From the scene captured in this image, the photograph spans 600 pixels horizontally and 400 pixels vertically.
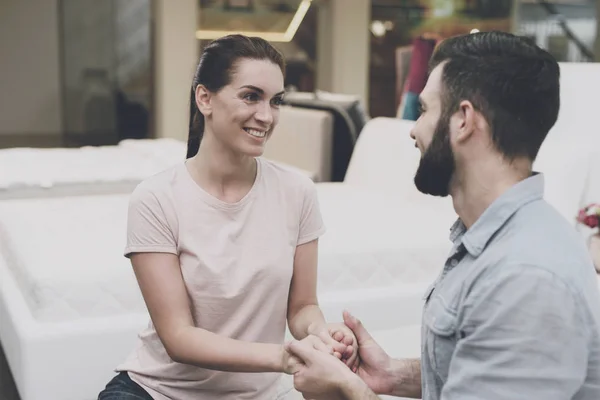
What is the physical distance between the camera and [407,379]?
4.99 feet

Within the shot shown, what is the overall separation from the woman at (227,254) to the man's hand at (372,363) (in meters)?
0.03

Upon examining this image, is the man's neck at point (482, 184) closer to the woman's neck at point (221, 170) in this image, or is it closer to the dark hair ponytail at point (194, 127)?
the woman's neck at point (221, 170)

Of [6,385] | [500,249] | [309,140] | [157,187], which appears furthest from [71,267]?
[309,140]

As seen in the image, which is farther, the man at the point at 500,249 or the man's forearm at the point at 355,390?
the man's forearm at the point at 355,390

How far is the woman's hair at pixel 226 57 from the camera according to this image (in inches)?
65.7

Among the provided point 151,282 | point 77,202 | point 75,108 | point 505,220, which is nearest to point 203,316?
point 151,282

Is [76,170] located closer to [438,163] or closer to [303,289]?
[303,289]

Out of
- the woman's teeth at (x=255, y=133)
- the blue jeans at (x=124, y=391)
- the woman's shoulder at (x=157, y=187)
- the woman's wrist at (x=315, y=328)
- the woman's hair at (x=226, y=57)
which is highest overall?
the woman's hair at (x=226, y=57)

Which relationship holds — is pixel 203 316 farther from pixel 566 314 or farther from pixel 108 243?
pixel 108 243

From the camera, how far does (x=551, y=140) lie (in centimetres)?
320

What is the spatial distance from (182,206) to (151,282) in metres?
0.17

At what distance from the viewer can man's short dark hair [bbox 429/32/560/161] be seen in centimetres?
110

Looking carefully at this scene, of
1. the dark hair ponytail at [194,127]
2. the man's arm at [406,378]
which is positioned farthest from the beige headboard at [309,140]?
the man's arm at [406,378]

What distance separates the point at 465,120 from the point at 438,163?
3.4 inches
